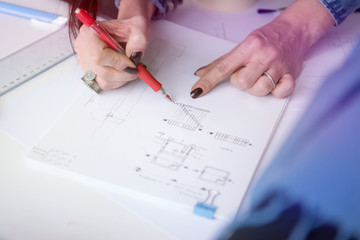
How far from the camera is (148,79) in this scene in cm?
83

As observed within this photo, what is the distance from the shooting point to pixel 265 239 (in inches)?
17.5

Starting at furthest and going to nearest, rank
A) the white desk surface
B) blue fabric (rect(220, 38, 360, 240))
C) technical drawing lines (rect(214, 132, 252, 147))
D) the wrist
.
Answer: the wrist, technical drawing lines (rect(214, 132, 252, 147)), the white desk surface, blue fabric (rect(220, 38, 360, 240))

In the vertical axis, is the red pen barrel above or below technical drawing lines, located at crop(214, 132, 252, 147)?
above

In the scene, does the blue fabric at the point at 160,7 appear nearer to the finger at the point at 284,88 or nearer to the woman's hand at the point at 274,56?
the woman's hand at the point at 274,56

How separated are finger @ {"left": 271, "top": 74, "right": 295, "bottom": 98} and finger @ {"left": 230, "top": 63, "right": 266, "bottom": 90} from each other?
0.15 feet

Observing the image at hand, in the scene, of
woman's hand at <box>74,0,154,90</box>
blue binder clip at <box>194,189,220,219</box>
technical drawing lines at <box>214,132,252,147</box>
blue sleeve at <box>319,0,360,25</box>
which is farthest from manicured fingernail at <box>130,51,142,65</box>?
blue sleeve at <box>319,0,360,25</box>

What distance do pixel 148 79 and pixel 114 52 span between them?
89 mm

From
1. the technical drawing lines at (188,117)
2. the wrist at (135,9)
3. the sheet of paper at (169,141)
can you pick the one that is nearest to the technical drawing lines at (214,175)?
the sheet of paper at (169,141)

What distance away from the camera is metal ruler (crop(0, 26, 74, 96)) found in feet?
2.88

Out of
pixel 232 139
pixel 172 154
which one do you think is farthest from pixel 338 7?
pixel 172 154

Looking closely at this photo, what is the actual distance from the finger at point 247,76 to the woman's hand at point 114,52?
0.68 feet

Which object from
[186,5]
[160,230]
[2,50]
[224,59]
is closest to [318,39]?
[224,59]

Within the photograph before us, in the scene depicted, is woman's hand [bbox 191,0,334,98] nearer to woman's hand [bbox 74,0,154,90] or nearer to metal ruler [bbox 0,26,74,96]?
woman's hand [bbox 74,0,154,90]

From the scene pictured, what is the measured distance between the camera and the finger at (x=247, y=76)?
32.7 inches
